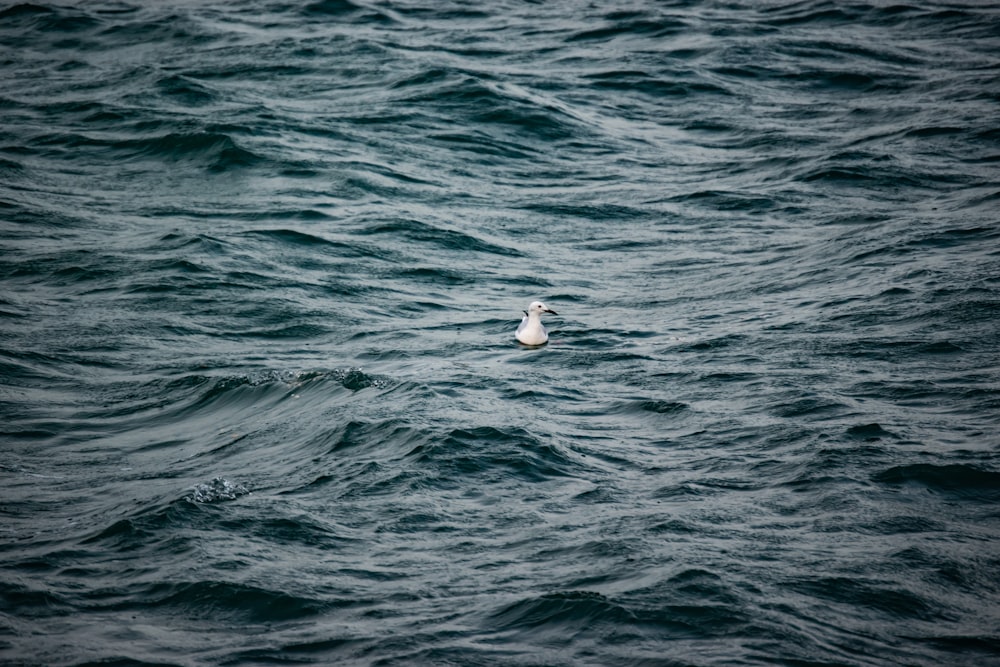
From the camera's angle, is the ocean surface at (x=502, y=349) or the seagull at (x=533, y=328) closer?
the ocean surface at (x=502, y=349)

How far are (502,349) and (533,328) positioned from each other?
0.52 meters

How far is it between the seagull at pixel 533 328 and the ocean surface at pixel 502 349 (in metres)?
0.17

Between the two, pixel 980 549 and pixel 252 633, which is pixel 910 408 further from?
pixel 252 633

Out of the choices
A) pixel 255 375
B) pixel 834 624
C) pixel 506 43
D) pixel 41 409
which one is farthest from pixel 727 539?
pixel 506 43

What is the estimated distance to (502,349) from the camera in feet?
45.9

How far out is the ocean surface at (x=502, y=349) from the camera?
829cm

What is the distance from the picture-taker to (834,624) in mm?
7879

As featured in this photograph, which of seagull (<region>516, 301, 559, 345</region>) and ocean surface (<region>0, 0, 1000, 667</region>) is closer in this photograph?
ocean surface (<region>0, 0, 1000, 667</region>)

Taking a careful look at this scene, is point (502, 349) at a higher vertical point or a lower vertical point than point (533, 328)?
lower

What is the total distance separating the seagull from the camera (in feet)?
45.1

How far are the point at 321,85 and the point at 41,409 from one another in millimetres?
13681

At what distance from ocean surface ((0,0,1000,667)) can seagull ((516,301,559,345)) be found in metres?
0.17

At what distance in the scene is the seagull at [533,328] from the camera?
45.1ft

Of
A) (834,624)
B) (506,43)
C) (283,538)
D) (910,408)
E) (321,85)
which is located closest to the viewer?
(834,624)
